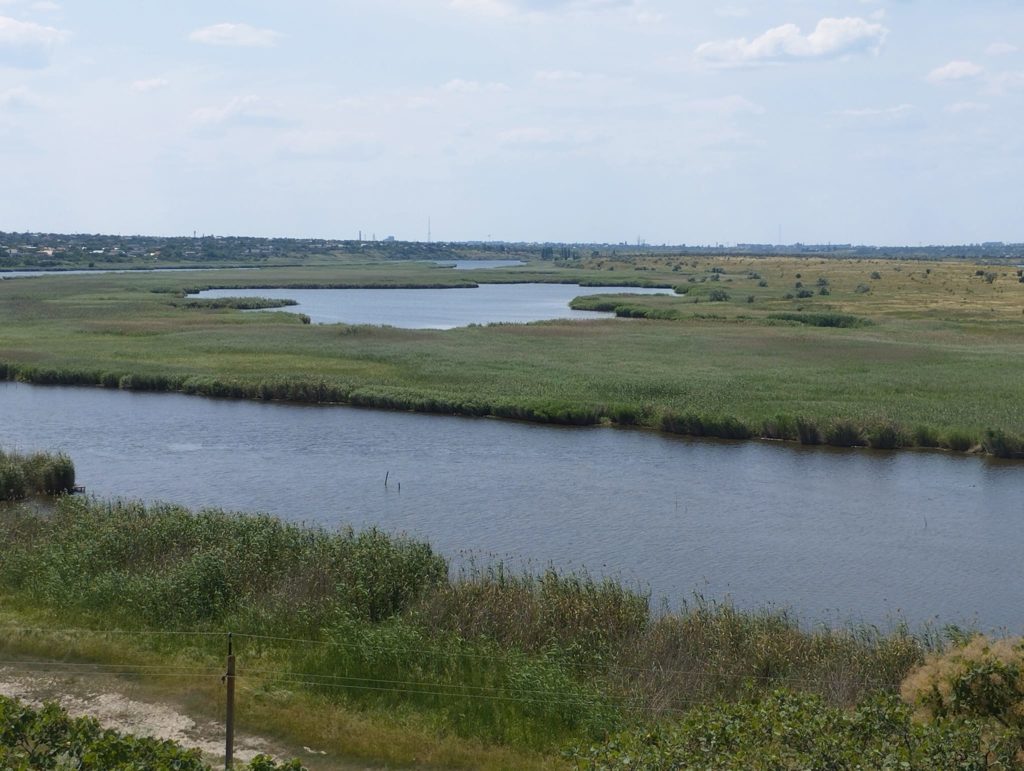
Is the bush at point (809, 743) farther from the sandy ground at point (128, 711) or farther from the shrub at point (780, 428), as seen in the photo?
the shrub at point (780, 428)

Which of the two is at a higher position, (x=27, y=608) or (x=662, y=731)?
(x=662, y=731)

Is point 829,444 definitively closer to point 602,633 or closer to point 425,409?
point 425,409

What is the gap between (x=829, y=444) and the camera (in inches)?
1587

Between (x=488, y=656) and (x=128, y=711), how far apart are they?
5608 millimetres

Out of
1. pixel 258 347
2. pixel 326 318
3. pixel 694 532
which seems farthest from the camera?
pixel 326 318

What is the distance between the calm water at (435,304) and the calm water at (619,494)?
120 feet

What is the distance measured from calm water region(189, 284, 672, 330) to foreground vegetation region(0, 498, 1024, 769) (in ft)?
183

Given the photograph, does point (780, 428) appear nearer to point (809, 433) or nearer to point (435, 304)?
point (809, 433)

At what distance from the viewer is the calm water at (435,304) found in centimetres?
8600

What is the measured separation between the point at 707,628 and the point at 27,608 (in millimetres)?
12594

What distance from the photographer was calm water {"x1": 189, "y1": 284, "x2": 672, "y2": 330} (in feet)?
282

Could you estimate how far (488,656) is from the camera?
17.9 meters

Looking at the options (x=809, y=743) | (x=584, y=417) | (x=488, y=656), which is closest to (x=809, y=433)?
(x=584, y=417)

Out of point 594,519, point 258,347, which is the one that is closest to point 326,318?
point 258,347
